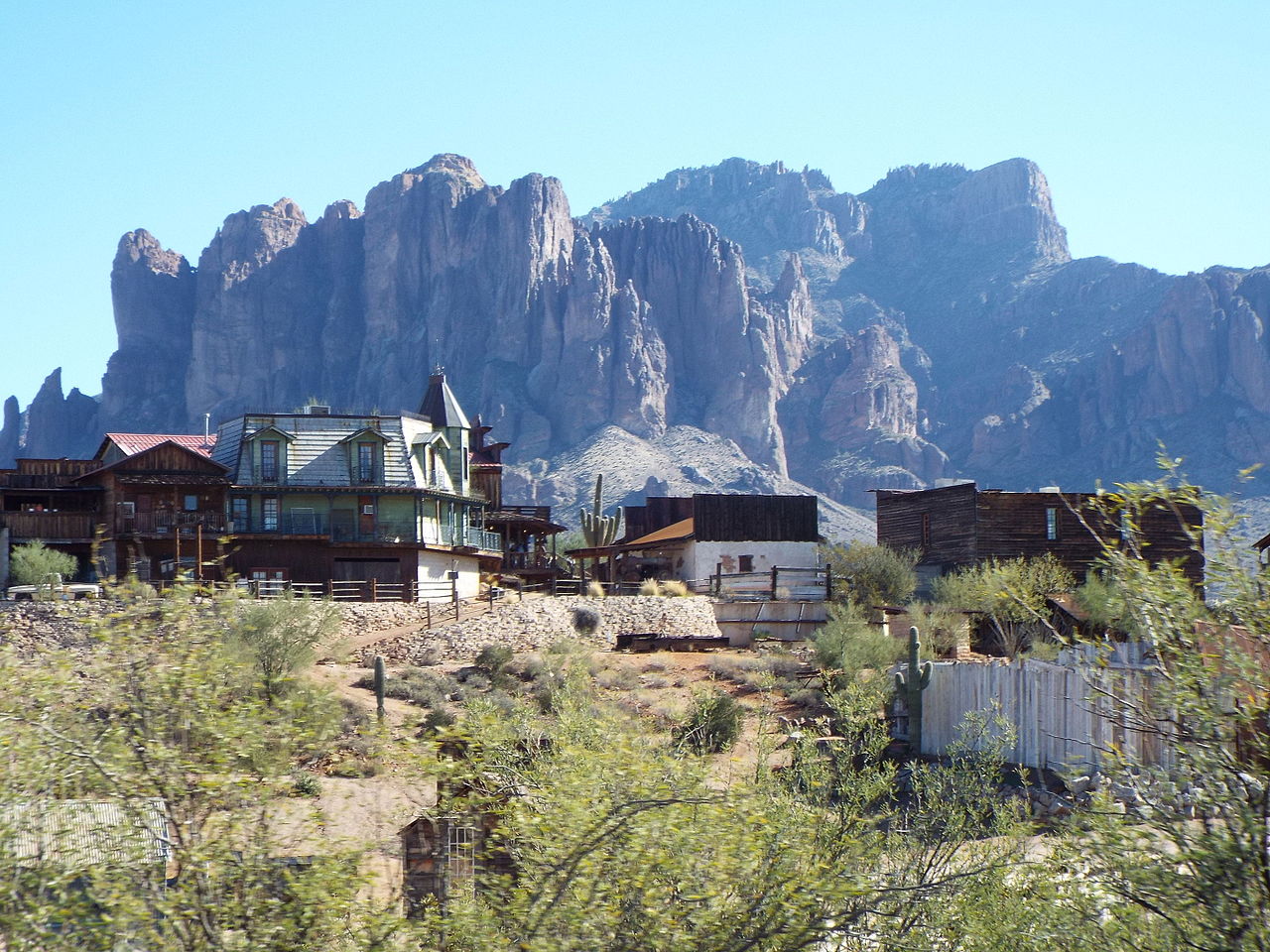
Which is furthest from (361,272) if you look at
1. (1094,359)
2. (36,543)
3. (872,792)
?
(872,792)

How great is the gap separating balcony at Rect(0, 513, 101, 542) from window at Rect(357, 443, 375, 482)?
32.2 feet

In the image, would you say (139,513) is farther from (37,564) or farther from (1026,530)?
(1026,530)

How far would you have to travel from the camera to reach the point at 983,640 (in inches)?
1513

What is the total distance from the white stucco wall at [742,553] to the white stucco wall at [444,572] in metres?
9.37

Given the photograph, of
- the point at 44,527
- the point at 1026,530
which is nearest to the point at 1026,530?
the point at 1026,530

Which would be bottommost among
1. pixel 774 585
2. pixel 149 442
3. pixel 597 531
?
pixel 774 585

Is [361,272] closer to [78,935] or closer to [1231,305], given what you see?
[1231,305]

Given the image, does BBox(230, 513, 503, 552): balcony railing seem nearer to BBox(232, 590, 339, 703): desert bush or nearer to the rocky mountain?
BBox(232, 590, 339, 703): desert bush

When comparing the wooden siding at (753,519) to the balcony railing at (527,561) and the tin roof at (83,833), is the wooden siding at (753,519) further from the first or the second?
the tin roof at (83,833)

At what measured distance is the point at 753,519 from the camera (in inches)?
2132

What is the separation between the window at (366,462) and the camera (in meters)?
47.5

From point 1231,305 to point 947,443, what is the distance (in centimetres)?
4414

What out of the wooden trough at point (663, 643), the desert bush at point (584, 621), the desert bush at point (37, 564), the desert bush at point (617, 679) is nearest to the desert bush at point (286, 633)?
the desert bush at point (617, 679)

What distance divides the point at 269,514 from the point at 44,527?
8.15 meters
